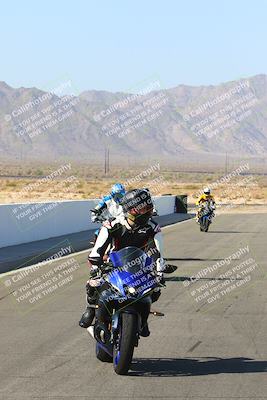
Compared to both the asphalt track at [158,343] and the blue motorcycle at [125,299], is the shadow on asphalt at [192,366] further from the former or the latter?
the blue motorcycle at [125,299]

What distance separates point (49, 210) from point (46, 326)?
15.9 meters

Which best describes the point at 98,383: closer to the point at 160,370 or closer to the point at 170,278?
the point at 160,370

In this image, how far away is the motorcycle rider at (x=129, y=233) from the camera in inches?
336

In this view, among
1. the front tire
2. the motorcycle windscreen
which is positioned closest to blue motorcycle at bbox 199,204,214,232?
the motorcycle windscreen

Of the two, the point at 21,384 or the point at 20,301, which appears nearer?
the point at 21,384

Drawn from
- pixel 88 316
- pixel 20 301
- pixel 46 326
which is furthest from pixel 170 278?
pixel 88 316

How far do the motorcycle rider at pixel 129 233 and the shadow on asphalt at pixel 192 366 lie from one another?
1.15ft

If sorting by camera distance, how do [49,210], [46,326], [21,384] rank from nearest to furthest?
[21,384], [46,326], [49,210]

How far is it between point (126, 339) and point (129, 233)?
1.22m

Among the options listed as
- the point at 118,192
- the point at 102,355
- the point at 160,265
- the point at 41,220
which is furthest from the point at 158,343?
the point at 41,220

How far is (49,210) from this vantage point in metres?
27.2

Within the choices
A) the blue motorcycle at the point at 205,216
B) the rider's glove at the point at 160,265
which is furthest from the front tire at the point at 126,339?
the blue motorcycle at the point at 205,216

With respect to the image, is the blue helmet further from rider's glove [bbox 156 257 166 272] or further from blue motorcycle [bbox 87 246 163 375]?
blue motorcycle [bbox 87 246 163 375]

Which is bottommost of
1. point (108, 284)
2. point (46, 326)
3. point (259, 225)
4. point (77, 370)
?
point (259, 225)
